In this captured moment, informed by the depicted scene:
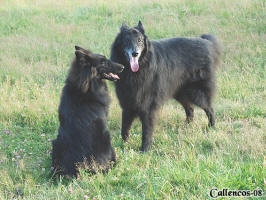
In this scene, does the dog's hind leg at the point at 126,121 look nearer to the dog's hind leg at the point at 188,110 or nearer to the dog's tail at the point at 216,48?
the dog's hind leg at the point at 188,110

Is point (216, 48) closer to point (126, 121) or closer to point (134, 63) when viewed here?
point (134, 63)

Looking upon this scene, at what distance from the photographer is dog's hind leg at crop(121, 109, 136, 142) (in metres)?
4.76

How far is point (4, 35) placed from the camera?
33.9ft

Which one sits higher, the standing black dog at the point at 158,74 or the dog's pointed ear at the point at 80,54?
the dog's pointed ear at the point at 80,54

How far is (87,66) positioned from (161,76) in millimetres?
1404

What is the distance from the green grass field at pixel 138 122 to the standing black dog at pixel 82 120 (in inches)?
9.4

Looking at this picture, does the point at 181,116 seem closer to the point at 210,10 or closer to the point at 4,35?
the point at 210,10

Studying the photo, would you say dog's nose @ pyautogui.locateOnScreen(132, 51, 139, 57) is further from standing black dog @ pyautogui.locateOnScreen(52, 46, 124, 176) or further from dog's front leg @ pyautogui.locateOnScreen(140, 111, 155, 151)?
dog's front leg @ pyautogui.locateOnScreen(140, 111, 155, 151)

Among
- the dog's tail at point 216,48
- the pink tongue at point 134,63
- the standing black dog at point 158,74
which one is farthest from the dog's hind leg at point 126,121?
the dog's tail at point 216,48

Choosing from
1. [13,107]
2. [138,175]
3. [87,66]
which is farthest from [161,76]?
[13,107]

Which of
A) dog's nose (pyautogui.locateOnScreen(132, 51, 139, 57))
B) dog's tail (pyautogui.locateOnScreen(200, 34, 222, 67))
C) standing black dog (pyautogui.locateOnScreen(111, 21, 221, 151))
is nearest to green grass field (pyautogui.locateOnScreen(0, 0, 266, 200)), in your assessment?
standing black dog (pyautogui.locateOnScreen(111, 21, 221, 151))

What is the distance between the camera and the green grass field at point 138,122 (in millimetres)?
3215

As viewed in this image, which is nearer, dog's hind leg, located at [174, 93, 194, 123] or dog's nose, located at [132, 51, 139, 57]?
dog's nose, located at [132, 51, 139, 57]

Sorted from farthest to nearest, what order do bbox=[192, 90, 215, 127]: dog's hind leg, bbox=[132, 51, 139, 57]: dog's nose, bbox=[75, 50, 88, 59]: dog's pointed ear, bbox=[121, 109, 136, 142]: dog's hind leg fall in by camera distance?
bbox=[192, 90, 215, 127]: dog's hind leg, bbox=[121, 109, 136, 142]: dog's hind leg, bbox=[132, 51, 139, 57]: dog's nose, bbox=[75, 50, 88, 59]: dog's pointed ear
